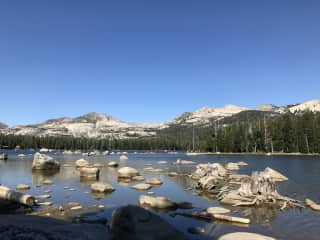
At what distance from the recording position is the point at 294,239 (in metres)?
17.1

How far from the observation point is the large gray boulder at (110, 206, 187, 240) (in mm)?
13984

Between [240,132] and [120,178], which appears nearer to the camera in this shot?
[120,178]

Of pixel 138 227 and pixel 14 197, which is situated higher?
pixel 138 227

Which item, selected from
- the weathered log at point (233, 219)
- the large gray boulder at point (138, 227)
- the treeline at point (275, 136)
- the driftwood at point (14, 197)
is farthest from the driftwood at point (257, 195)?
the treeline at point (275, 136)

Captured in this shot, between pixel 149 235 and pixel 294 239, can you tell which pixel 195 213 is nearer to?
pixel 294 239

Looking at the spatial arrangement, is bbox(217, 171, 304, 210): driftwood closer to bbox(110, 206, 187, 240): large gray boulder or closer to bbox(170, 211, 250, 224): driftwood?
bbox(170, 211, 250, 224): driftwood

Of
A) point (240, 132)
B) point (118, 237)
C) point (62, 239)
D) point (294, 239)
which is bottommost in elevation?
point (294, 239)

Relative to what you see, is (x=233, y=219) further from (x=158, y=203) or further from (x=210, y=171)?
(x=210, y=171)

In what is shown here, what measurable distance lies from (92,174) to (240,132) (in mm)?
108840

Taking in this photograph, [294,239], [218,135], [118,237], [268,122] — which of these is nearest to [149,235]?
[118,237]

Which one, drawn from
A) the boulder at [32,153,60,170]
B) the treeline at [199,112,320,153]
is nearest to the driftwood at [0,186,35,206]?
the boulder at [32,153,60,170]

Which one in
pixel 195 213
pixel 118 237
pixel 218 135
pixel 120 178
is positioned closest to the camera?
pixel 118 237

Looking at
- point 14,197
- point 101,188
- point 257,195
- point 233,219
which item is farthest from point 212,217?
point 14,197

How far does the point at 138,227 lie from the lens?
561 inches
